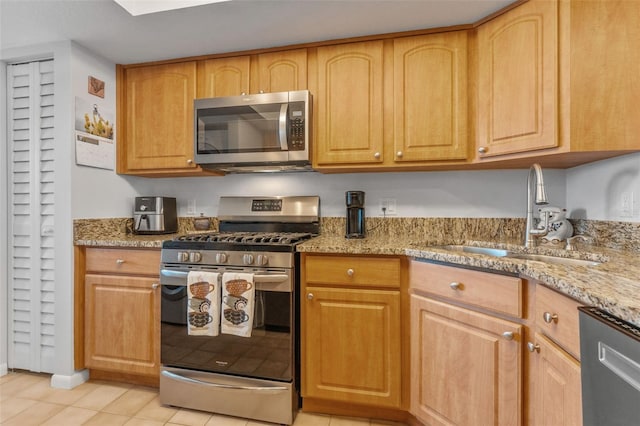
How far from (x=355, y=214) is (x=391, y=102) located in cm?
69

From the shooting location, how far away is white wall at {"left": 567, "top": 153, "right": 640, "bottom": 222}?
1435 mm

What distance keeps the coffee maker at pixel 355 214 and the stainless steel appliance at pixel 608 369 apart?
1287 millimetres

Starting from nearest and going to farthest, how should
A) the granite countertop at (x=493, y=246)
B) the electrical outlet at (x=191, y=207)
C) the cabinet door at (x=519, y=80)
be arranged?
1. the granite countertop at (x=493, y=246)
2. the cabinet door at (x=519, y=80)
3. the electrical outlet at (x=191, y=207)

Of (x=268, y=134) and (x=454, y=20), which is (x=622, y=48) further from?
(x=268, y=134)

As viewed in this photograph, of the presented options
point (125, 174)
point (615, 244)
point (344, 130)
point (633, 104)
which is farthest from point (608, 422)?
point (125, 174)

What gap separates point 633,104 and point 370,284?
1341 millimetres

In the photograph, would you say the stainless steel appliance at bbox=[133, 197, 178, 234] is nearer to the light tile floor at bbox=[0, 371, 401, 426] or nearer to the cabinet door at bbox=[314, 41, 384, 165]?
the light tile floor at bbox=[0, 371, 401, 426]

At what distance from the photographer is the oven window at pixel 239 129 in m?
2.00

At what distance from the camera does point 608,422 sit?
0.72 metres

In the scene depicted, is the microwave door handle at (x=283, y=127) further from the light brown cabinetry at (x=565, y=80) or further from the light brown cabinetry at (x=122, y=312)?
the light brown cabinetry at (x=565, y=80)

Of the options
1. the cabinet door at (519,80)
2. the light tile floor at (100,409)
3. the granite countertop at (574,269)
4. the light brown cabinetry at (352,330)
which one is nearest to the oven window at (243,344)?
the light brown cabinetry at (352,330)

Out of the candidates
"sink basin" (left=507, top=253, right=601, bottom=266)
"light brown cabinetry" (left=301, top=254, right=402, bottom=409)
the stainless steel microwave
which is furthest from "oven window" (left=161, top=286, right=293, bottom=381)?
"sink basin" (left=507, top=253, right=601, bottom=266)

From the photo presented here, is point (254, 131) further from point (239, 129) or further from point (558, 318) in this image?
point (558, 318)

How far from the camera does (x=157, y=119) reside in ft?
7.45
